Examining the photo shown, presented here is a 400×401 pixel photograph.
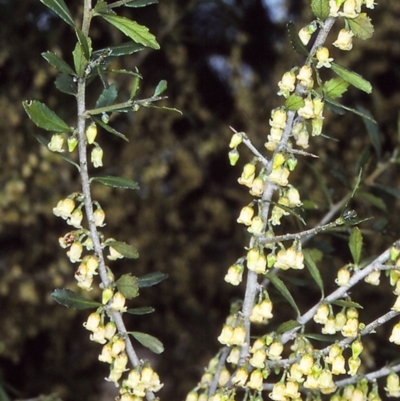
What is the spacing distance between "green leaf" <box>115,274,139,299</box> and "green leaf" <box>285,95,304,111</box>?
29 cm

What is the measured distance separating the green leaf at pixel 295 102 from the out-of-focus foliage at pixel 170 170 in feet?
2.87

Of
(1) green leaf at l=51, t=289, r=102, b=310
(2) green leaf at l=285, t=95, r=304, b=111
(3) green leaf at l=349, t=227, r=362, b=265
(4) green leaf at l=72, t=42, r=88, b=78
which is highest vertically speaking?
(4) green leaf at l=72, t=42, r=88, b=78

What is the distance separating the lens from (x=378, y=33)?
84.3 inches

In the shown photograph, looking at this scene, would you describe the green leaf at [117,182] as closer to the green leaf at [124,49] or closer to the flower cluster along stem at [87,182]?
the flower cluster along stem at [87,182]

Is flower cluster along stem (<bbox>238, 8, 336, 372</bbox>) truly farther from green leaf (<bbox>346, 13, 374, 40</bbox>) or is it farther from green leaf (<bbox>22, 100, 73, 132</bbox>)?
green leaf (<bbox>22, 100, 73, 132</bbox>)

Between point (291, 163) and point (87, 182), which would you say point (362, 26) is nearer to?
point (291, 163)

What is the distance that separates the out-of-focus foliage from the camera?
1806mm

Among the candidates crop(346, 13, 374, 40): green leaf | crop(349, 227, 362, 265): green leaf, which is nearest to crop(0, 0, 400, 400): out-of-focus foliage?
crop(349, 227, 362, 265): green leaf

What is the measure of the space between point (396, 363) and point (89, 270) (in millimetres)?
445

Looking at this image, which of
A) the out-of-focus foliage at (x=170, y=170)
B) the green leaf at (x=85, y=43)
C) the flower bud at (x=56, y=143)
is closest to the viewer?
the green leaf at (x=85, y=43)

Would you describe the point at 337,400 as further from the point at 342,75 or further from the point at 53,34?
the point at 53,34

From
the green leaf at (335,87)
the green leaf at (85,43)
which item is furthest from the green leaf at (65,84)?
the green leaf at (335,87)

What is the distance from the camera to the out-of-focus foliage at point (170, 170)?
181 cm

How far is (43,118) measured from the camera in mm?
770
